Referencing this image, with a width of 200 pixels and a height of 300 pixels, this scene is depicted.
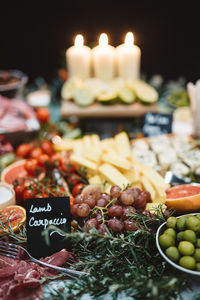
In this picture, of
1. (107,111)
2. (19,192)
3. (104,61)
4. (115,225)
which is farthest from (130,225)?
(104,61)

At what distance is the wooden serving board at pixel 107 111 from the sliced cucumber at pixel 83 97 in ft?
0.12

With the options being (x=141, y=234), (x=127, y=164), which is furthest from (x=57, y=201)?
(x=127, y=164)

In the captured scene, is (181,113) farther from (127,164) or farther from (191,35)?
(191,35)

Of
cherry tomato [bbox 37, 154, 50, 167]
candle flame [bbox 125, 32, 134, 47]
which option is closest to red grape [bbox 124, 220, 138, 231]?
cherry tomato [bbox 37, 154, 50, 167]

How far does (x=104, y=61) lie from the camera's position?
272cm

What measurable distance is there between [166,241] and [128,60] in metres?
1.94

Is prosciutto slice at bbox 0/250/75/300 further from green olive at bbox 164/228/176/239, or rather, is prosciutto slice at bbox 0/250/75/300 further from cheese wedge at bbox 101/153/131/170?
cheese wedge at bbox 101/153/131/170

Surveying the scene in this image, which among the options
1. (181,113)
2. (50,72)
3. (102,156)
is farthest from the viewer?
(50,72)

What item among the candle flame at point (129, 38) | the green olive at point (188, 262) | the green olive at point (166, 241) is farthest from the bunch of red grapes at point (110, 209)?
the candle flame at point (129, 38)

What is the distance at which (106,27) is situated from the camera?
3.67 meters

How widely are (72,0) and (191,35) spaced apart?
4.94 feet

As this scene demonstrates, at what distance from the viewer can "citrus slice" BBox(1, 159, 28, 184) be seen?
5.94 ft

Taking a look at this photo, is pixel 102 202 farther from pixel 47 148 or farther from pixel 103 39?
pixel 103 39

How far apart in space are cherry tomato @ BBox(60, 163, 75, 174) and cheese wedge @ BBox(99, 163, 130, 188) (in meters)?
0.22
